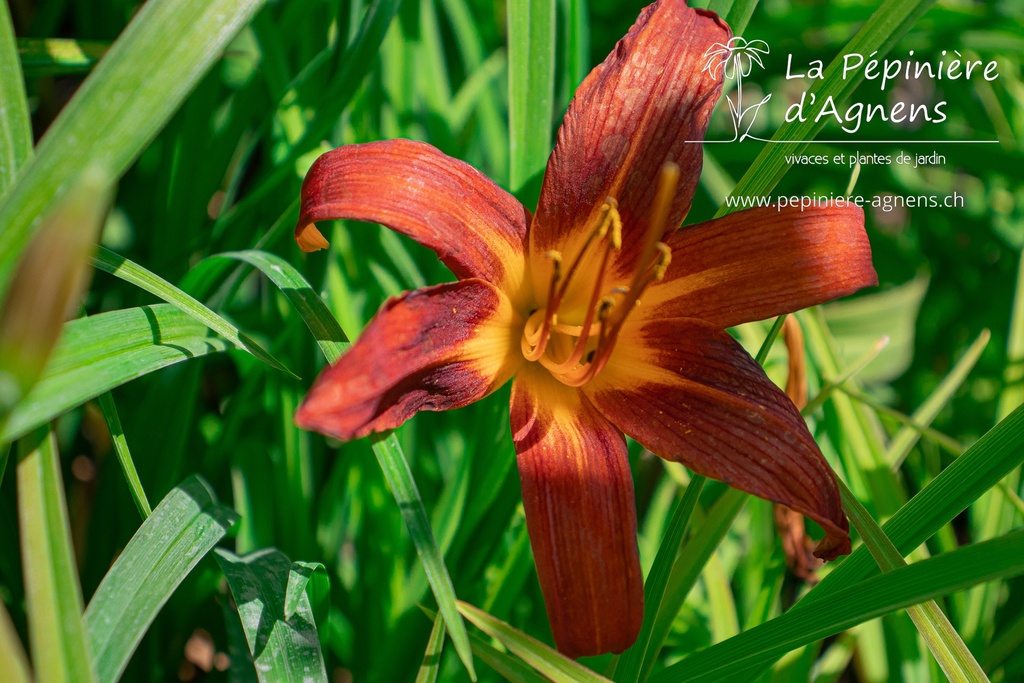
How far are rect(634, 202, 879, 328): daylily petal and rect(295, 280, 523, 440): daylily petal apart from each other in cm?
20

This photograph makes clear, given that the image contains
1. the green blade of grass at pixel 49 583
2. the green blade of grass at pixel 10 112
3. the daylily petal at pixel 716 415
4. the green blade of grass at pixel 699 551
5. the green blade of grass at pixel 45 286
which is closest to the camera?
the green blade of grass at pixel 45 286

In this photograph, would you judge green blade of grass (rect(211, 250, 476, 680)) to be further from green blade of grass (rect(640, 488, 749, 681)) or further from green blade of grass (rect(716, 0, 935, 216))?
green blade of grass (rect(716, 0, 935, 216))

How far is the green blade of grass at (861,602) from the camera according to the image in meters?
0.56

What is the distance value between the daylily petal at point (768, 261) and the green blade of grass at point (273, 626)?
49 centimetres

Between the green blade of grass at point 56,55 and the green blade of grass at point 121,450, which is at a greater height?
the green blade of grass at point 56,55

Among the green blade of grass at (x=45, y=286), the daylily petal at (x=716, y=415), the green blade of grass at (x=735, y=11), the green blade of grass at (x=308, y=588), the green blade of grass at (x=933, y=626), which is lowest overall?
the green blade of grass at (x=308, y=588)

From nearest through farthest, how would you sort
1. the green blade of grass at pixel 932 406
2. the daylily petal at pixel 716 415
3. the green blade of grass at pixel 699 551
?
the daylily petal at pixel 716 415, the green blade of grass at pixel 699 551, the green blade of grass at pixel 932 406

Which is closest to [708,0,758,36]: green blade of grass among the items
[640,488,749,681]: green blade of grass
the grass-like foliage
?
the grass-like foliage

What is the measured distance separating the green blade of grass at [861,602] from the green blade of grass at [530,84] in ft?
1.74

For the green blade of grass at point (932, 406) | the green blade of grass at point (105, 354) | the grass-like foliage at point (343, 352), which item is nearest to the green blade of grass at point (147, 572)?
the grass-like foliage at point (343, 352)

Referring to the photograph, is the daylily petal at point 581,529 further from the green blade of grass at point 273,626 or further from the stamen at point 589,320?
the green blade of grass at point 273,626

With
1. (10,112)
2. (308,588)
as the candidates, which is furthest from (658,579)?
(10,112)

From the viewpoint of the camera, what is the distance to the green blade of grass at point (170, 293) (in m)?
0.63

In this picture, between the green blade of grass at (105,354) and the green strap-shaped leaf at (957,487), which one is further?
the green strap-shaped leaf at (957,487)
